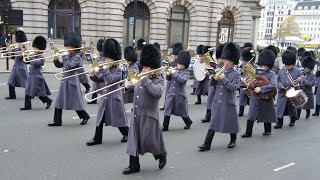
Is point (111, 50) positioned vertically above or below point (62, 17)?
below

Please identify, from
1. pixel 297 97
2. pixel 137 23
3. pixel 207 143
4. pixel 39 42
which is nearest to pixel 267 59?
pixel 297 97

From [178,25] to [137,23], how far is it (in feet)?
13.5

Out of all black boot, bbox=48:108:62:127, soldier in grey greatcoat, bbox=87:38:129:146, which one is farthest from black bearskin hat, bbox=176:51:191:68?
black boot, bbox=48:108:62:127

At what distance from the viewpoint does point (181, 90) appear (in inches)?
360

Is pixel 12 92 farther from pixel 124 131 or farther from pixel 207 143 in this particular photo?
pixel 207 143

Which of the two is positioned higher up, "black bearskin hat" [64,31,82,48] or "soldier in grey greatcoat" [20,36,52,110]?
"black bearskin hat" [64,31,82,48]

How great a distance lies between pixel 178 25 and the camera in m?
33.0

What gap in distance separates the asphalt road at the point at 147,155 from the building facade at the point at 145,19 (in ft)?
54.6

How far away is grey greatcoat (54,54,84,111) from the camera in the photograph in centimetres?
836

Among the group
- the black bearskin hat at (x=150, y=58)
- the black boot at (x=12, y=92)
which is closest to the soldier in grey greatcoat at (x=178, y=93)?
the black bearskin hat at (x=150, y=58)

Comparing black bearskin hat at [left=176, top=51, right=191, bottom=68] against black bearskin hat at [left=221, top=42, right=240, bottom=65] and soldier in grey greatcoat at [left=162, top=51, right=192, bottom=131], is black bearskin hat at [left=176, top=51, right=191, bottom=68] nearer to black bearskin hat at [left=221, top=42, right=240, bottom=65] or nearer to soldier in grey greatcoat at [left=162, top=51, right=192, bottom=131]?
soldier in grey greatcoat at [left=162, top=51, right=192, bottom=131]

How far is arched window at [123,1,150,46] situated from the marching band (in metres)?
18.8

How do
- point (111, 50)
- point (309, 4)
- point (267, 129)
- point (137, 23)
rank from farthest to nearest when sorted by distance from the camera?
point (309, 4) → point (137, 23) → point (267, 129) → point (111, 50)

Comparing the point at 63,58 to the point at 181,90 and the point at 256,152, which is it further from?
the point at 256,152
